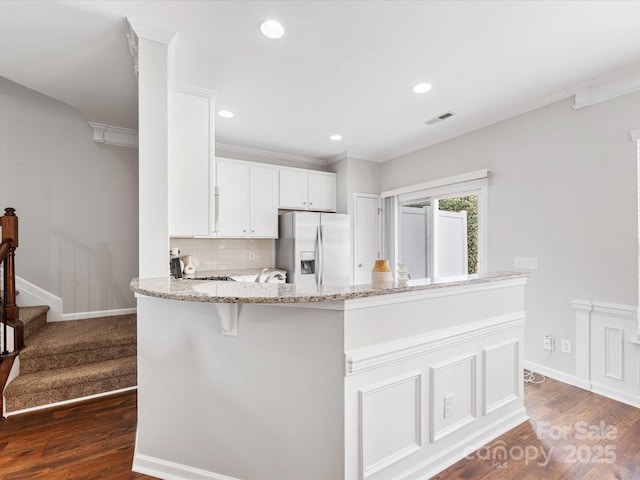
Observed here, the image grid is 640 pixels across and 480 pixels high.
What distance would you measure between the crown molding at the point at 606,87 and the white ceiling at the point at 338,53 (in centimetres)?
6

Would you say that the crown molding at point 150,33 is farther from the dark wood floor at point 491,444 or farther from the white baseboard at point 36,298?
the white baseboard at point 36,298

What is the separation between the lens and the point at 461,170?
3.63m

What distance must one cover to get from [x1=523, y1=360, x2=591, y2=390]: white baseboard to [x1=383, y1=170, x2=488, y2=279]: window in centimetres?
104

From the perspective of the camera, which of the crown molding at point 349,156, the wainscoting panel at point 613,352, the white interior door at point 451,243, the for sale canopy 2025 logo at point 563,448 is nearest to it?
the for sale canopy 2025 logo at point 563,448

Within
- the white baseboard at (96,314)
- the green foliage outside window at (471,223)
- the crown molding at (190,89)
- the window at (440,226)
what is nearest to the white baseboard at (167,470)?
the white baseboard at (96,314)

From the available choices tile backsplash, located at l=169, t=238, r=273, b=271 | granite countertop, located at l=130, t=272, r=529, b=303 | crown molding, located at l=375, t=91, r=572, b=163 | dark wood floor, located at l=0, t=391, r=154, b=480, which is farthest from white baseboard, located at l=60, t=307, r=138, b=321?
crown molding, located at l=375, t=91, r=572, b=163

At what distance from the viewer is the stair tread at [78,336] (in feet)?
8.52

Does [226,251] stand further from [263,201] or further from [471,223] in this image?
[471,223]

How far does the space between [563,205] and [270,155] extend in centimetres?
351

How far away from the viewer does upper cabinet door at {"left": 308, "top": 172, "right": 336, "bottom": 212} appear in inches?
181

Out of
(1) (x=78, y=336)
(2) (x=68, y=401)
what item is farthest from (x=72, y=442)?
(1) (x=78, y=336)

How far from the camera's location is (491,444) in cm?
Result: 189

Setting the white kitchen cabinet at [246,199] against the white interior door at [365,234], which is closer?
the white kitchen cabinet at [246,199]

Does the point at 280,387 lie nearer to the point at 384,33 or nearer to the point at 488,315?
the point at 488,315
